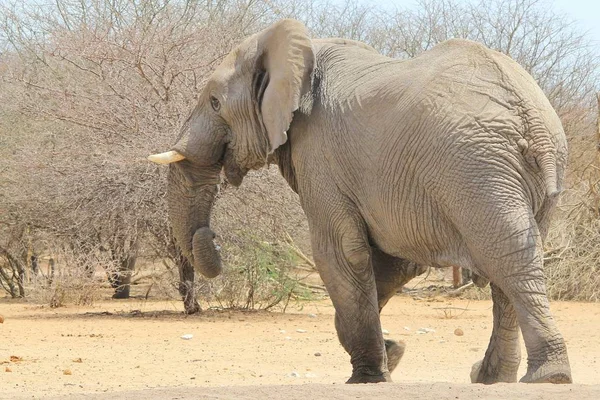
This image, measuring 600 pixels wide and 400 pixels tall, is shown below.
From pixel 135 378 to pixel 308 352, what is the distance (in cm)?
226

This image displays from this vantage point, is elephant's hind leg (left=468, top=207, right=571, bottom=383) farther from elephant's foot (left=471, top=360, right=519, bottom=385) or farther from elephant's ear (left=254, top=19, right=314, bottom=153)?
elephant's ear (left=254, top=19, right=314, bottom=153)

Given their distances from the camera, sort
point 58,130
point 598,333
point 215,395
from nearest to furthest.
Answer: point 215,395
point 598,333
point 58,130

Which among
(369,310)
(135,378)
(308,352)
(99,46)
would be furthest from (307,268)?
(369,310)

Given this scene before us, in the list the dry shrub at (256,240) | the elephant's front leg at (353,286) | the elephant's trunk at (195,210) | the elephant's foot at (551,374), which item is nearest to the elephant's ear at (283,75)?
the elephant's front leg at (353,286)

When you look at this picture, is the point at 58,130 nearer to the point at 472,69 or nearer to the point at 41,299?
the point at 41,299

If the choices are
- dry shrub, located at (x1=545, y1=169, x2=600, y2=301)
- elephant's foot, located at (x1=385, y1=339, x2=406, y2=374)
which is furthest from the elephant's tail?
dry shrub, located at (x1=545, y1=169, x2=600, y2=301)

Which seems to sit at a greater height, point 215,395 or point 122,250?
point 122,250

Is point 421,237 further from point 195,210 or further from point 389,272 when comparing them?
point 195,210

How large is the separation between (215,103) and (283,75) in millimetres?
741

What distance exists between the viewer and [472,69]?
6910 millimetres

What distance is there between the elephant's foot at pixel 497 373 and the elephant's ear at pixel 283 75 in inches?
77.7

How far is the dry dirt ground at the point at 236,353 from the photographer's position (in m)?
6.09

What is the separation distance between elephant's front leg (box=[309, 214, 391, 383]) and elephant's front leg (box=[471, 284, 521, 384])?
688 mm

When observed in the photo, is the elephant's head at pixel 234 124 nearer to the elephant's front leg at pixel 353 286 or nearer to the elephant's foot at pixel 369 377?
the elephant's front leg at pixel 353 286
